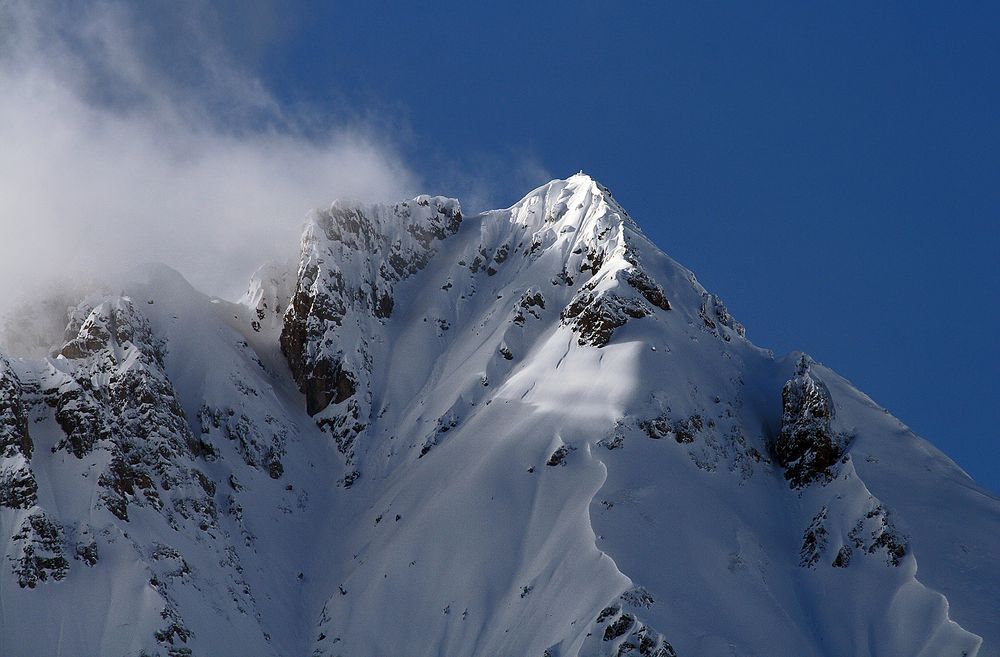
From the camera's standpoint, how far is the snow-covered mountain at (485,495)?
135m

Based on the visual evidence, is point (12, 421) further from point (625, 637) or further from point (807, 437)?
point (807, 437)

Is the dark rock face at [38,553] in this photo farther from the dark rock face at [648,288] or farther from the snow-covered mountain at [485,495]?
the dark rock face at [648,288]

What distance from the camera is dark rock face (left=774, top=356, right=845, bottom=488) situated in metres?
161

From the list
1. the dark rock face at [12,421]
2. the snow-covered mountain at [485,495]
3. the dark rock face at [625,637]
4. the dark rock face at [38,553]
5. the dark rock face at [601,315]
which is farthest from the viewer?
the dark rock face at [601,315]

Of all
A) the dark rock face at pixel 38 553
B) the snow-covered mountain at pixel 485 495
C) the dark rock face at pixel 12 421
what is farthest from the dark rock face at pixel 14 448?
the dark rock face at pixel 38 553

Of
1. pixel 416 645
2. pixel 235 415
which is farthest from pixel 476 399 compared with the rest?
pixel 416 645

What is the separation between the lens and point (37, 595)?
449ft

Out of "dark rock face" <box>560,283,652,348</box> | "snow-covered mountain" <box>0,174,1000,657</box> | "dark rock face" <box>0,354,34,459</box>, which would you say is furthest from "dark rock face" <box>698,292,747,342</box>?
"dark rock face" <box>0,354,34,459</box>

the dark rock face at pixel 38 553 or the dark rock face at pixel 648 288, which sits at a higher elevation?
the dark rock face at pixel 648 288

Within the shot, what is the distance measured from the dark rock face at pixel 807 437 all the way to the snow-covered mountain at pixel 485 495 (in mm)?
433

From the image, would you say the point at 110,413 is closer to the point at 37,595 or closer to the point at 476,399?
the point at 37,595

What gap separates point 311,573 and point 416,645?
24.4 metres

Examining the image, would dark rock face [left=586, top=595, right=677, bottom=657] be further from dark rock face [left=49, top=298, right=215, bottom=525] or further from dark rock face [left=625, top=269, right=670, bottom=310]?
dark rock face [left=625, top=269, right=670, bottom=310]

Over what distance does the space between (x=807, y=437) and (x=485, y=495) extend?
137 feet
